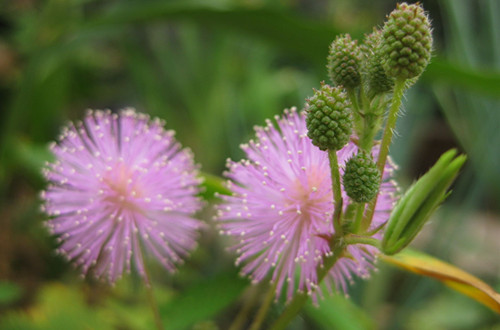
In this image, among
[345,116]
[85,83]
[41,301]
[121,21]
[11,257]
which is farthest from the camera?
[85,83]

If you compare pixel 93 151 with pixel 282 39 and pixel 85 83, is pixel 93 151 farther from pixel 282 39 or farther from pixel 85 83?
pixel 85 83

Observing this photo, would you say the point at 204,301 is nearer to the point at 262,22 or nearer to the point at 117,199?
the point at 117,199

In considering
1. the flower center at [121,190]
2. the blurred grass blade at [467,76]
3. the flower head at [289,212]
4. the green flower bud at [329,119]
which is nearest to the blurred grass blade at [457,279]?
the flower head at [289,212]

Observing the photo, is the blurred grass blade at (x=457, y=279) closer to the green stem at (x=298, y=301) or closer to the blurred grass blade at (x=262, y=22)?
the green stem at (x=298, y=301)

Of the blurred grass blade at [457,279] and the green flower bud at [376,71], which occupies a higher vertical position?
the green flower bud at [376,71]

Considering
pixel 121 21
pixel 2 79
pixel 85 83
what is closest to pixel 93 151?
pixel 121 21

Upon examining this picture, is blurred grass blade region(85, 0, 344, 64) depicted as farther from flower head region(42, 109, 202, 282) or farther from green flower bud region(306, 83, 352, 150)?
green flower bud region(306, 83, 352, 150)
